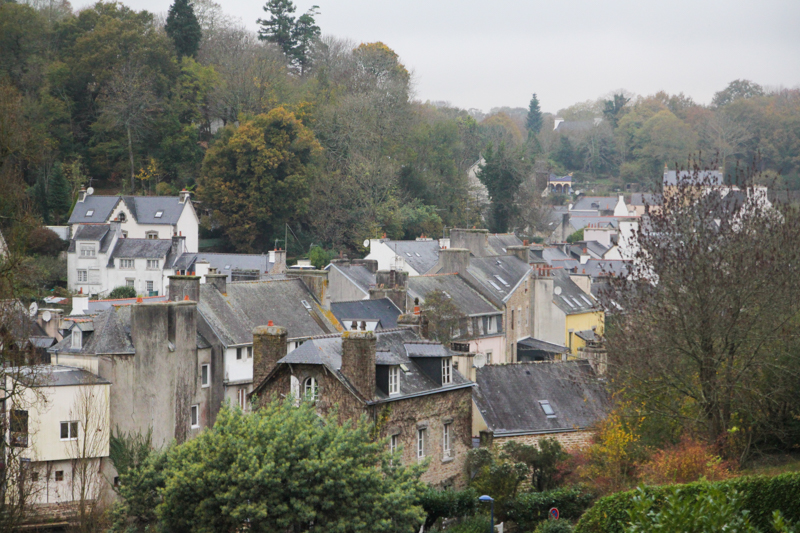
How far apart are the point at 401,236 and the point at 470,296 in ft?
72.2

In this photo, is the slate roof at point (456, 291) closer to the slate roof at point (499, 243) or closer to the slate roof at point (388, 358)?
the slate roof at point (499, 243)

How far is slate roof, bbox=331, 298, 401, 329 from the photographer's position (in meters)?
37.7

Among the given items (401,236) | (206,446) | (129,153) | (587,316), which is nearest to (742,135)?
(401,236)

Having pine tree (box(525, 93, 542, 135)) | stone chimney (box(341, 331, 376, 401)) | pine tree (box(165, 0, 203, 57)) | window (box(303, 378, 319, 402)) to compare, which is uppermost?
pine tree (box(525, 93, 542, 135))

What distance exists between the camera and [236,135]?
5831 cm

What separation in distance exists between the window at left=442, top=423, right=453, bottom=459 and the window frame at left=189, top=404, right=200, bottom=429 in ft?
33.1

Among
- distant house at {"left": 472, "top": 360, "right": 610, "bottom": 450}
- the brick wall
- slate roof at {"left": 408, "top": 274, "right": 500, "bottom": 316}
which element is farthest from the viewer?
slate roof at {"left": 408, "top": 274, "right": 500, "bottom": 316}

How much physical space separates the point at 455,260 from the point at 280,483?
29.0 meters

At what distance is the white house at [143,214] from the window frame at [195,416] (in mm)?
25956

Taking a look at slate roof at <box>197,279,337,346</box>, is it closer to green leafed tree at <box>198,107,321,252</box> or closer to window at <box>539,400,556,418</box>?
window at <box>539,400,556,418</box>

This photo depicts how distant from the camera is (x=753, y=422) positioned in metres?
22.4

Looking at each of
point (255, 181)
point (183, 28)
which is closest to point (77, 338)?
point (255, 181)

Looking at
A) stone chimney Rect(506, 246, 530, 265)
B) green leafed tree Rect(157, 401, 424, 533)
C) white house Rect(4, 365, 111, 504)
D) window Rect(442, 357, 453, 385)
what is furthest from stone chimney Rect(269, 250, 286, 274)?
green leafed tree Rect(157, 401, 424, 533)

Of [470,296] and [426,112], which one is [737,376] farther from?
[426,112]
